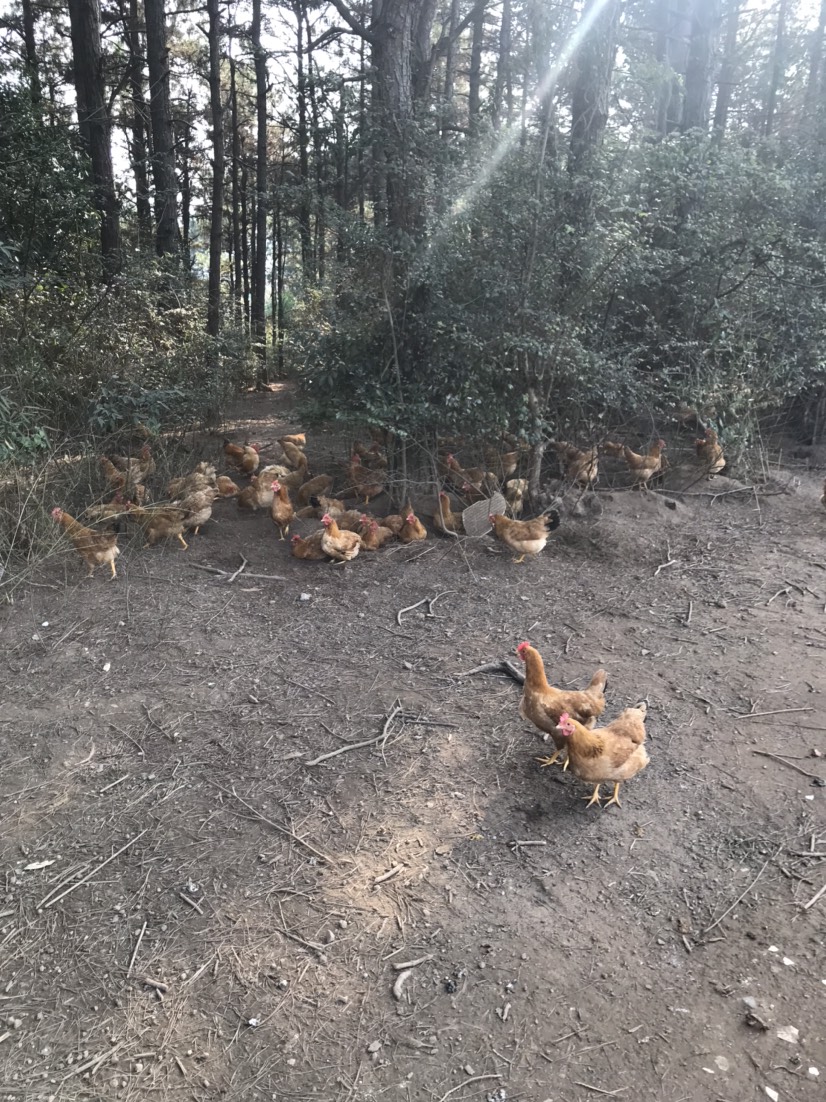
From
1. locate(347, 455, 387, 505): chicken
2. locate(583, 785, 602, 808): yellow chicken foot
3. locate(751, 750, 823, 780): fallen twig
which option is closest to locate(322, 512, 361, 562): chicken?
locate(347, 455, 387, 505): chicken

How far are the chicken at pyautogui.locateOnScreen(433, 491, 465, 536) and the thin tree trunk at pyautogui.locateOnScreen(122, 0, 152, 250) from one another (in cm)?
663

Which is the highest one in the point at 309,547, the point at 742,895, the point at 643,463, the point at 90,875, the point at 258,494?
the point at 643,463

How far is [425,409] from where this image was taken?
5.82m

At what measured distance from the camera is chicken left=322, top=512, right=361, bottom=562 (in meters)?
5.81

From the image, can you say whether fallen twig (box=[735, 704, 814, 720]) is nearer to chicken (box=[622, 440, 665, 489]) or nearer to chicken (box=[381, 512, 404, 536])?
chicken (box=[381, 512, 404, 536])

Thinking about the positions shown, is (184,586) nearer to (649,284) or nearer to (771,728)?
(771,728)

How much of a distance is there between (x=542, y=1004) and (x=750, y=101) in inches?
961

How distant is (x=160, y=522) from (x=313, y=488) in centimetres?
174

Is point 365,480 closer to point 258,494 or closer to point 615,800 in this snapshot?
point 258,494

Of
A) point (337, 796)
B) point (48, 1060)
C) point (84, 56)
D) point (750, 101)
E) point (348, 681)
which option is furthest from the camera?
point (750, 101)

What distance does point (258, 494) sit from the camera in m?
7.04

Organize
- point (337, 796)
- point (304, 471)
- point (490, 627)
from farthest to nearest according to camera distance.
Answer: point (304, 471) → point (490, 627) → point (337, 796)

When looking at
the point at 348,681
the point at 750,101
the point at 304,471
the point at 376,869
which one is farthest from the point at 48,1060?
the point at 750,101

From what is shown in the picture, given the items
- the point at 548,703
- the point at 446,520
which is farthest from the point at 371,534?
the point at 548,703
